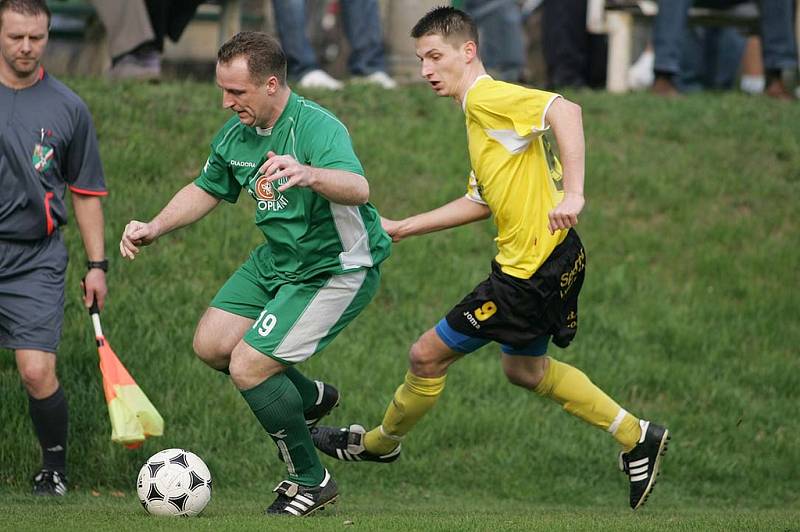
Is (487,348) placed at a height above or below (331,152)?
below

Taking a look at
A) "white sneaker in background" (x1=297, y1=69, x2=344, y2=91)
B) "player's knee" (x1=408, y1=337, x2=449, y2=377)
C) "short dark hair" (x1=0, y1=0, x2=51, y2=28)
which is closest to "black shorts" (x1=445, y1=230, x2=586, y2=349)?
"player's knee" (x1=408, y1=337, x2=449, y2=377)

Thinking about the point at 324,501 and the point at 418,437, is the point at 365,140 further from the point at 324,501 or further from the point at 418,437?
the point at 324,501

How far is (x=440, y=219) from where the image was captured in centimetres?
693

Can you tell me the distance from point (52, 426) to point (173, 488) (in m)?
1.38

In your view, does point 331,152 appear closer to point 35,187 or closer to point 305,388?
point 305,388

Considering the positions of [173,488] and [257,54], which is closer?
[257,54]

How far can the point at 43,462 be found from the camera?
7.34 metres

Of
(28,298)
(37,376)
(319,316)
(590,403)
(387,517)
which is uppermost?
(319,316)

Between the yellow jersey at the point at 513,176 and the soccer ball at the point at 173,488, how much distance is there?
73.0 inches

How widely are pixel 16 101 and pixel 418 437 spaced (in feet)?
11.1

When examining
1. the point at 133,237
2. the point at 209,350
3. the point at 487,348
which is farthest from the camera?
the point at 487,348

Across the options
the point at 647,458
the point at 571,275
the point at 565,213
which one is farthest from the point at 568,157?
the point at 647,458

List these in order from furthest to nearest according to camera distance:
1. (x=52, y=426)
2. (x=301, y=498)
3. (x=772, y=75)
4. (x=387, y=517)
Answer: (x=772, y=75) < (x=52, y=426) < (x=301, y=498) < (x=387, y=517)

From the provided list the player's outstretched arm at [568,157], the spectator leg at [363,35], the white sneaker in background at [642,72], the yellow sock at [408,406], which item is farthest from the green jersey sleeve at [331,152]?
the white sneaker in background at [642,72]
